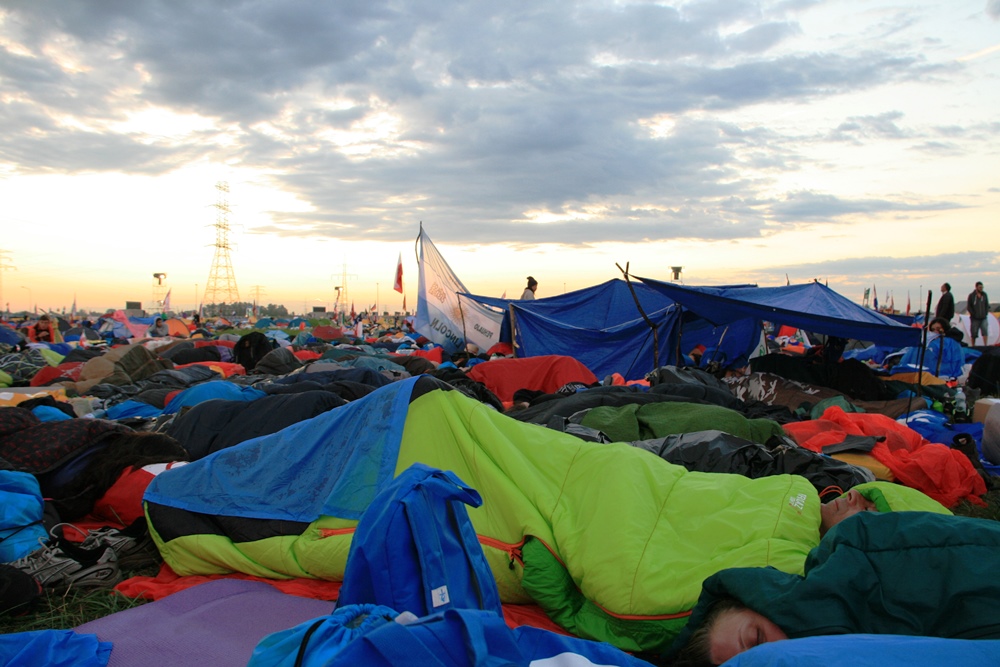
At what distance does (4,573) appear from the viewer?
250 centimetres

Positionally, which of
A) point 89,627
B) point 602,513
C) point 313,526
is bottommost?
point 89,627

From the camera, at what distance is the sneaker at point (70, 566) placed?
2682mm

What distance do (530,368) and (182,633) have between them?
17.4 feet

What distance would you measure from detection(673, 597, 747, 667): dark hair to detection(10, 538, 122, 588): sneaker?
2.45m

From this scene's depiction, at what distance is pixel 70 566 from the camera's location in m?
2.72

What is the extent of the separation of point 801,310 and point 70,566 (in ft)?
22.6

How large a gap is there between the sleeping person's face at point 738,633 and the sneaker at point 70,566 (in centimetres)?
254

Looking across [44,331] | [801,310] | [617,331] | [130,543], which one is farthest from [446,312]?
[44,331]

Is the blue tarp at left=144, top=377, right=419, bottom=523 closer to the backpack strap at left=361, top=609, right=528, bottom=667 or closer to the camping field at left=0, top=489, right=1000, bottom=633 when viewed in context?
the camping field at left=0, top=489, right=1000, bottom=633

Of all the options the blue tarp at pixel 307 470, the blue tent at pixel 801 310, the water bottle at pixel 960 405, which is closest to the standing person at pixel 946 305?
the blue tent at pixel 801 310

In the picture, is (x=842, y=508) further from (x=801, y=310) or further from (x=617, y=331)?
(x=617, y=331)

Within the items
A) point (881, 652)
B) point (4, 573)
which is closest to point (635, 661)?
point (881, 652)

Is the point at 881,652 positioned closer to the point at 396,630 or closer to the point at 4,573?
the point at 396,630

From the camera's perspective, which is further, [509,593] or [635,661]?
[509,593]
